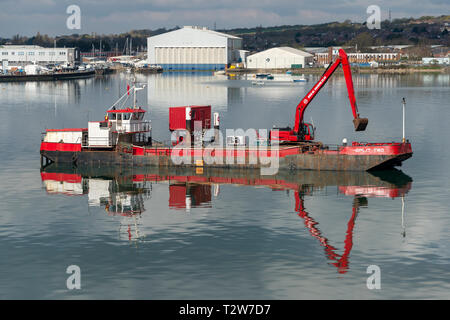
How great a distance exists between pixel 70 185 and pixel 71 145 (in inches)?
341

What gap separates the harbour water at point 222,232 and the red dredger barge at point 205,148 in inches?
55.2

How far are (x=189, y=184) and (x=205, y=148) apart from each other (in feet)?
19.4

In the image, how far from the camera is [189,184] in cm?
5862

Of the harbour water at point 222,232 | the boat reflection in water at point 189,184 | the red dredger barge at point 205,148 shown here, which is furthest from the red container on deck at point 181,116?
the harbour water at point 222,232

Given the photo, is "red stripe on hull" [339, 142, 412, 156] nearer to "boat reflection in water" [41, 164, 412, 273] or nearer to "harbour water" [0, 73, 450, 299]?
"boat reflection in water" [41, 164, 412, 273]

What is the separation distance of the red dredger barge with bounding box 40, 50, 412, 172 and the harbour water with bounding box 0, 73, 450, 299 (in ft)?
4.60

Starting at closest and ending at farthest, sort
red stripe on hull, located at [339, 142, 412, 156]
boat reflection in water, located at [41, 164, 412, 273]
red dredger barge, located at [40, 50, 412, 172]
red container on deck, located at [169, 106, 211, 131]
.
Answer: boat reflection in water, located at [41, 164, 412, 273] < red stripe on hull, located at [339, 142, 412, 156] < red dredger barge, located at [40, 50, 412, 172] < red container on deck, located at [169, 106, 211, 131]

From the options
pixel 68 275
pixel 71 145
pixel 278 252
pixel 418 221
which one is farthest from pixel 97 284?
pixel 71 145

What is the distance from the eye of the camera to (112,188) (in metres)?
58.4

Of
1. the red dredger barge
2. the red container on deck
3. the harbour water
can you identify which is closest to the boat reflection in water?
the harbour water

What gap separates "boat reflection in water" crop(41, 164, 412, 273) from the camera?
51.6 meters

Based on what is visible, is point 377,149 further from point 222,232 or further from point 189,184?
point 222,232

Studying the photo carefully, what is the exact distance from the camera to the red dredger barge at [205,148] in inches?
2370
